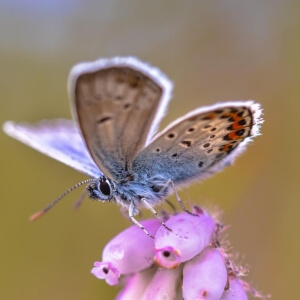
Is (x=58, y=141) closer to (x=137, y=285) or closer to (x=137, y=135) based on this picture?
(x=137, y=135)

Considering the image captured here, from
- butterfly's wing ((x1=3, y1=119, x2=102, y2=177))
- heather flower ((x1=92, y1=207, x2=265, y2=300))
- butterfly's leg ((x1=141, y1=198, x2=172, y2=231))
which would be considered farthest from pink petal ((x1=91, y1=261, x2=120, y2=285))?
butterfly's wing ((x1=3, y1=119, x2=102, y2=177))

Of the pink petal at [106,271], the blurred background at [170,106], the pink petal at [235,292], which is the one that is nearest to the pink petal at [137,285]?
the pink petal at [106,271]

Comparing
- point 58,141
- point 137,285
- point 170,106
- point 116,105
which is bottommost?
point 170,106

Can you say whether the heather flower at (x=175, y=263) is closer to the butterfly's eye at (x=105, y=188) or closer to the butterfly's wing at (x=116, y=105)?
the butterfly's eye at (x=105, y=188)

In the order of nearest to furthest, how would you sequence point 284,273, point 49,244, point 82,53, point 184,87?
1. point 284,273
2. point 49,244
3. point 184,87
4. point 82,53

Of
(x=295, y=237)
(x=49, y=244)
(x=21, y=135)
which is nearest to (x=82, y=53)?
(x=49, y=244)

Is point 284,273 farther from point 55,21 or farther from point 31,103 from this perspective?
point 55,21

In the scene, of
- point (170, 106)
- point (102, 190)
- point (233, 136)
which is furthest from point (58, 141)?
point (170, 106)
